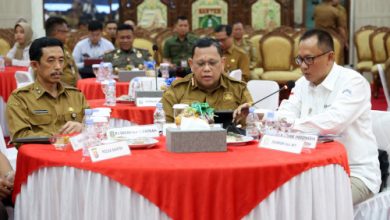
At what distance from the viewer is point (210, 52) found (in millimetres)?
4043

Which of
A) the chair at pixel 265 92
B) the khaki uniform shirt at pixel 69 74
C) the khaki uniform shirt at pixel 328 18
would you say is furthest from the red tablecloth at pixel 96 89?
the khaki uniform shirt at pixel 328 18

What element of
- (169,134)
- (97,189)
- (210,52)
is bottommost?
(97,189)

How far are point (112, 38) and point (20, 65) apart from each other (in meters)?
2.88

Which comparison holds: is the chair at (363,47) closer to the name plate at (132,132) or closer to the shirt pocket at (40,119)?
the shirt pocket at (40,119)

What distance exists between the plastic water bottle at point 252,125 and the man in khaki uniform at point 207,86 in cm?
68

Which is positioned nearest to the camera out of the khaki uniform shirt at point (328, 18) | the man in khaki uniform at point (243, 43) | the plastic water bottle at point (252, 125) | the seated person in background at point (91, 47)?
the plastic water bottle at point (252, 125)

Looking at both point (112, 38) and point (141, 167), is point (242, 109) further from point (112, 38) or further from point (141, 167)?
point (112, 38)

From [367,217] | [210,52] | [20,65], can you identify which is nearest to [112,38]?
[20,65]

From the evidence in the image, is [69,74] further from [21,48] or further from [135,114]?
[135,114]

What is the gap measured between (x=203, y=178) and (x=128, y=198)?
12.8 inches

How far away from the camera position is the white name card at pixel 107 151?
276cm

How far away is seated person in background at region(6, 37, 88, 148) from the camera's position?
12.1 feet

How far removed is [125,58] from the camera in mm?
8180

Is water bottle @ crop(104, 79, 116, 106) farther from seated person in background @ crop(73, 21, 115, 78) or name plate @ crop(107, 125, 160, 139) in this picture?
seated person in background @ crop(73, 21, 115, 78)
